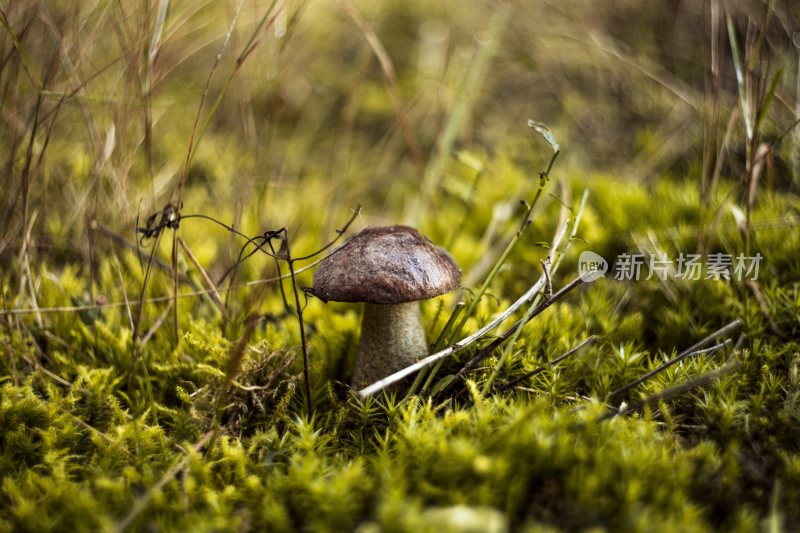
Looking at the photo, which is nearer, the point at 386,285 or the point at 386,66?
the point at 386,285

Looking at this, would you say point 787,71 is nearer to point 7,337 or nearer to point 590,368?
point 590,368

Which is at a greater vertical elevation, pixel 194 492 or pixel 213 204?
pixel 213 204

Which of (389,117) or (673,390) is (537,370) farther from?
(389,117)

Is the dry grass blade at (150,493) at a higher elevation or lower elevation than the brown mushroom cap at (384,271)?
lower

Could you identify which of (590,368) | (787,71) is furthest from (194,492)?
(787,71)

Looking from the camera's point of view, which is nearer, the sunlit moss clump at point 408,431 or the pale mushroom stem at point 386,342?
the sunlit moss clump at point 408,431
